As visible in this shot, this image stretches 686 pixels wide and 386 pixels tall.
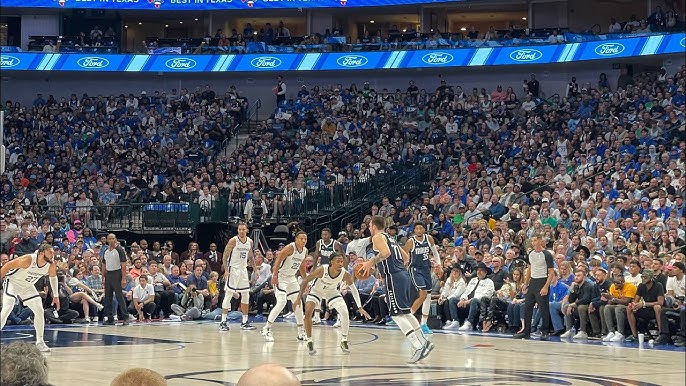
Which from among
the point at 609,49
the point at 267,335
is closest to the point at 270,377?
the point at 267,335

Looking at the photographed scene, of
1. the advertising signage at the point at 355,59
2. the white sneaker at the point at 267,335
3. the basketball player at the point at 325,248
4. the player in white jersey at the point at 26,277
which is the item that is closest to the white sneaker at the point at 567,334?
the basketball player at the point at 325,248

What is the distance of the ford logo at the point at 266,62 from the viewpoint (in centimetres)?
4191

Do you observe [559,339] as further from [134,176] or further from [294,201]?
[134,176]

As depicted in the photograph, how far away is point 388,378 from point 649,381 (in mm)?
2940

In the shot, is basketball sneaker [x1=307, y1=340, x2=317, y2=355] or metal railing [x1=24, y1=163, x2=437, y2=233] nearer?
basketball sneaker [x1=307, y1=340, x2=317, y2=355]

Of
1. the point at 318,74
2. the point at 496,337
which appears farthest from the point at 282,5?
the point at 496,337

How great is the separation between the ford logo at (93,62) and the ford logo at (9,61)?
2.26m

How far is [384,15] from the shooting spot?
46.9m

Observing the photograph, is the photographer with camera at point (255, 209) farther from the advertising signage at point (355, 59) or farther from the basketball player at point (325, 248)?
the basketball player at point (325, 248)

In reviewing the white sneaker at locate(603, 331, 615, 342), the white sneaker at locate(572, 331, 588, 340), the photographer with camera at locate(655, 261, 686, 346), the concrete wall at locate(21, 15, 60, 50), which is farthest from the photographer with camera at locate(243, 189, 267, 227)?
the concrete wall at locate(21, 15, 60, 50)

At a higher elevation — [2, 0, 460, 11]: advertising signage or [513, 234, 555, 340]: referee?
[2, 0, 460, 11]: advertising signage

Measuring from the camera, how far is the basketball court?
43.8 feet

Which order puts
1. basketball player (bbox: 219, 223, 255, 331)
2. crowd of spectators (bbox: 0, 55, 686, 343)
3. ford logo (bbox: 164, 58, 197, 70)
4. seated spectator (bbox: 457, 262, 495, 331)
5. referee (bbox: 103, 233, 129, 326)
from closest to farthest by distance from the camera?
basketball player (bbox: 219, 223, 255, 331)
seated spectator (bbox: 457, 262, 495, 331)
crowd of spectators (bbox: 0, 55, 686, 343)
referee (bbox: 103, 233, 129, 326)
ford logo (bbox: 164, 58, 197, 70)

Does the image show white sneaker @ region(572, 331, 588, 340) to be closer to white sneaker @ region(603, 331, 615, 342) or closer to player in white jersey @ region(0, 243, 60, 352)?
white sneaker @ region(603, 331, 615, 342)
